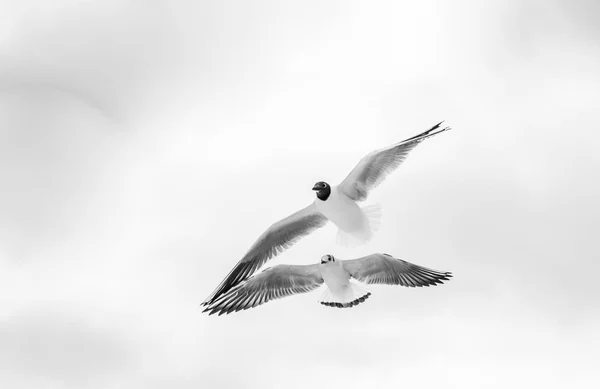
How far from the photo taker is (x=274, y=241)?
36.6ft

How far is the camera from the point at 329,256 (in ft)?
36.2

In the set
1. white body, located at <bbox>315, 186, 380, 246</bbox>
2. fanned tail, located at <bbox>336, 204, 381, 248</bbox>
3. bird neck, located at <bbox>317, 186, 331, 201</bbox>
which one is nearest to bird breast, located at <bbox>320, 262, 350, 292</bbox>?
fanned tail, located at <bbox>336, 204, 381, 248</bbox>

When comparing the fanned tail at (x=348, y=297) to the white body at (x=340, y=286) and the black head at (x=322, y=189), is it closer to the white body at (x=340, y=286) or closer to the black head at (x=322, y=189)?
the white body at (x=340, y=286)

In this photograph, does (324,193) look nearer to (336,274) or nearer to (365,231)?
(365,231)

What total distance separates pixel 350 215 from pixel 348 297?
104cm

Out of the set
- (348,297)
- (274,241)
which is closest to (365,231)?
(348,297)

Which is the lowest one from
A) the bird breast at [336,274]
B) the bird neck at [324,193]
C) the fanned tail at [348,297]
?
the fanned tail at [348,297]

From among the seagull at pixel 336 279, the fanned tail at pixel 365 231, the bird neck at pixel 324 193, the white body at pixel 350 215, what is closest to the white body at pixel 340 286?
the seagull at pixel 336 279

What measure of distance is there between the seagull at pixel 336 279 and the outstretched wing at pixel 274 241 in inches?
5.9

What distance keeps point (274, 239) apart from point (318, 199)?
83 cm

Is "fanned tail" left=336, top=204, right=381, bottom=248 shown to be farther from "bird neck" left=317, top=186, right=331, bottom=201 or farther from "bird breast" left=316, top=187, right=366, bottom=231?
"bird neck" left=317, top=186, right=331, bottom=201

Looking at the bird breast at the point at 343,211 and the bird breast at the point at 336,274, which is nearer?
the bird breast at the point at 343,211

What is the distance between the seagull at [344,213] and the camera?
10461 millimetres

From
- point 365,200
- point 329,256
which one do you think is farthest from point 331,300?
point 365,200
